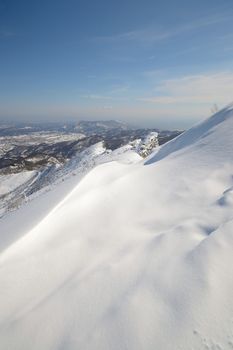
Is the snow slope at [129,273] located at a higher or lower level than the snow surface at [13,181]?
higher

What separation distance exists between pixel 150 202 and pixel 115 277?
3693mm

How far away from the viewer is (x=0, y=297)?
5.23 meters

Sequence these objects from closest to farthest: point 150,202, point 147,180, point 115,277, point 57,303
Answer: point 57,303 < point 115,277 < point 150,202 < point 147,180

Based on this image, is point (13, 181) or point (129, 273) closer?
point (129, 273)

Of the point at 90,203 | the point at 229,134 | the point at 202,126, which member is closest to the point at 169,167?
the point at 229,134

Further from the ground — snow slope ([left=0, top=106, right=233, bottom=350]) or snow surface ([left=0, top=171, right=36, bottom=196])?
snow slope ([left=0, top=106, right=233, bottom=350])

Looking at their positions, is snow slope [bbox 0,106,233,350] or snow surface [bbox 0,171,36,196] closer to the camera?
snow slope [bbox 0,106,233,350]

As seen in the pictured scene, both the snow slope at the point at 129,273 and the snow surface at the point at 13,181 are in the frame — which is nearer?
the snow slope at the point at 129,273

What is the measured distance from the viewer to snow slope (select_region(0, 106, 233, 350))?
3854 mm

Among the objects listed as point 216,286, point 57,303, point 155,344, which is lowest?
point 57,303

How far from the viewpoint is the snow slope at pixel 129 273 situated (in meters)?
3.85

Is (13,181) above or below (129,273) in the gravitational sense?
below

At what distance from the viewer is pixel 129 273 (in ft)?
17.0

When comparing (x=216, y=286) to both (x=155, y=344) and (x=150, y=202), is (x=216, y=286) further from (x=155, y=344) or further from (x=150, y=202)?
(x=150, y=202)
